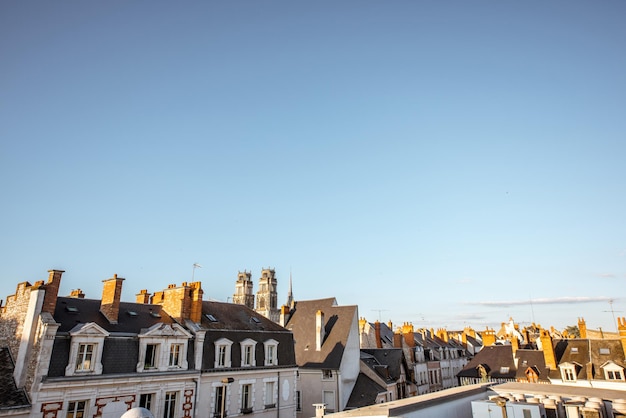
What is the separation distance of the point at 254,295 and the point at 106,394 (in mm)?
129389

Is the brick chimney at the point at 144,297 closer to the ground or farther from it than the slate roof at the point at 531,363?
farther from it

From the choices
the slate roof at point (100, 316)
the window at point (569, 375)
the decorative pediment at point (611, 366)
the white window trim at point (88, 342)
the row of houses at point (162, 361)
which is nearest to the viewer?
the row of houses at point (162, 361)

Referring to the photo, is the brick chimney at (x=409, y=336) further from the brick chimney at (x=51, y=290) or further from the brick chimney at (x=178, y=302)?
the brick chimney at (x=51, y=290)

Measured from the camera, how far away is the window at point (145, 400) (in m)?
20.4

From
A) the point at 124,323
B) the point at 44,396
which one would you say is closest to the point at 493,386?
the point at 124,323

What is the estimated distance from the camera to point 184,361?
2258 cm

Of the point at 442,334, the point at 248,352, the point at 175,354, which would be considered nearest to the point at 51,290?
the point at 175,354

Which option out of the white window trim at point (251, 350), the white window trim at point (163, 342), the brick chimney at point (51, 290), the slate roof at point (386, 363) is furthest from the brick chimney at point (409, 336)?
the brick chimney at point (51, 290)

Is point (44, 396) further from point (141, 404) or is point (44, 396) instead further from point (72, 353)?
point (141, 404)

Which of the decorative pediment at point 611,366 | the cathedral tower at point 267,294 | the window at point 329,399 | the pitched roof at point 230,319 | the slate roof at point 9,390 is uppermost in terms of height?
the cathedral tower at point 267,294

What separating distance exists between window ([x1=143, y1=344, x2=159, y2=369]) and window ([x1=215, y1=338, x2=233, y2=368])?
3878 mm

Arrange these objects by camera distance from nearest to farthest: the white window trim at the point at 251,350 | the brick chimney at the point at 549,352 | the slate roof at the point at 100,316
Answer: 1. the slate roof at the point at 100,316
2. the white window trim at the point at 251,350
3. the brick chimney at the point at 549,352

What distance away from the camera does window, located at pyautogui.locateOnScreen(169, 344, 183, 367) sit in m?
22.2

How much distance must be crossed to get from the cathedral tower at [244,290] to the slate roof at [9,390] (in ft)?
398
